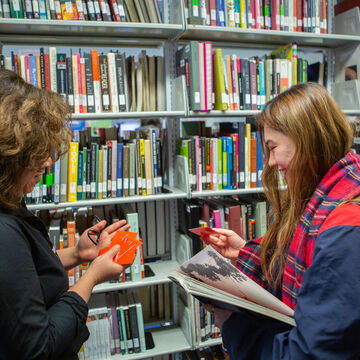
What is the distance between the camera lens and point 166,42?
Result: 2.07 meters

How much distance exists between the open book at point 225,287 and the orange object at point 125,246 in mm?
239

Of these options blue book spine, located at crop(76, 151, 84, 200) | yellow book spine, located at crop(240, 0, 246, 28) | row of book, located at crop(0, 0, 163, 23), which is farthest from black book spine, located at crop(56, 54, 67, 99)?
yellow book spine, located at crop(240, 0, 246, 28)

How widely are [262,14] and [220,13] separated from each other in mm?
282

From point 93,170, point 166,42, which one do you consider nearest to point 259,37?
point 166,42

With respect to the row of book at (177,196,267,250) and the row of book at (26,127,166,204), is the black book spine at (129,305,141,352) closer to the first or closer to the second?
the row of book at (177,196,267,250)

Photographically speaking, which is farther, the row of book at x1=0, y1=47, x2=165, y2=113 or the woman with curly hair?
the row of book at x1=0, y1=47, x2=165, y2=113

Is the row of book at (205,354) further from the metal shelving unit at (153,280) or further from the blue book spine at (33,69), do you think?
the blue book spine at (33,69)

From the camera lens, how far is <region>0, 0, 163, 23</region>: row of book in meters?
1.79

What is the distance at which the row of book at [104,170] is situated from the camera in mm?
1814

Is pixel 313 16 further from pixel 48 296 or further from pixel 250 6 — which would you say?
pixel 48 296

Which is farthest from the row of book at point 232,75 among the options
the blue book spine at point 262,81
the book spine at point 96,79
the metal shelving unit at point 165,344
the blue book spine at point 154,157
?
the metal shelving unit at point 165,344

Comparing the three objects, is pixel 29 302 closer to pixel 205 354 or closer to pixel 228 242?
pixel 228 242

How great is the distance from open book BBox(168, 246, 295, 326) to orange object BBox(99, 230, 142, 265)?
0.78 feet

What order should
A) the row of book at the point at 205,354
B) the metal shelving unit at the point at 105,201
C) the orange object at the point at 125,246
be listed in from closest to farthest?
the orange object at the point at 125,246
the metal shelving unit at the point at 105,201
the row of book at the point at 205,354
